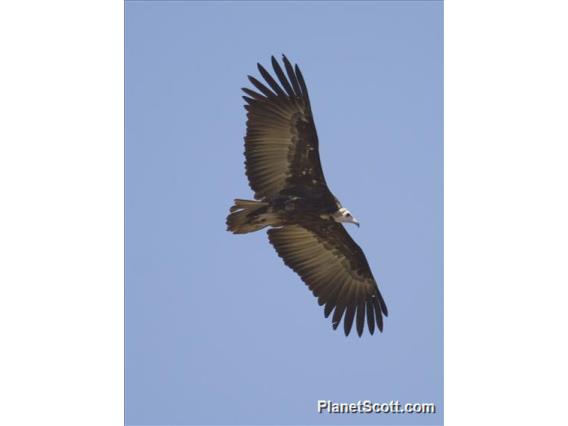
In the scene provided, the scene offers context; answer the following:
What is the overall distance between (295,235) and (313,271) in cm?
76

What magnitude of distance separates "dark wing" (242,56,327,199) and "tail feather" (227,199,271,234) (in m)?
0.32

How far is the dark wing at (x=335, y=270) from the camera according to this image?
1362 cm

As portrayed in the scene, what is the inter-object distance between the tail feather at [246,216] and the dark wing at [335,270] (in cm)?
126

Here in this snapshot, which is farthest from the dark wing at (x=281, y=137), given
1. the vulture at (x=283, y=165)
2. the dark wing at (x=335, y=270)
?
the dark wing at (x=335, y=270)

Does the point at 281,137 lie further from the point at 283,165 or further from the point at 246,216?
the point at 246,216

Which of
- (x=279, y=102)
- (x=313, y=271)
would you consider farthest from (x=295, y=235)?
(x=279, y=102)

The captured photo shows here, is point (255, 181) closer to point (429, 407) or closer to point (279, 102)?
point (279, 102)

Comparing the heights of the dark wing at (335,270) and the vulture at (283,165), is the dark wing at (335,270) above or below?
below

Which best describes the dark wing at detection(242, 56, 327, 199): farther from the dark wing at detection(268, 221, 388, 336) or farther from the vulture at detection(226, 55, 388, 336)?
the dark wing at detection(268, 221, 388, 336)

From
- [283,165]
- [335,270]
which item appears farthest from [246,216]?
[335,270]

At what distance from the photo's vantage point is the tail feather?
39.8ft

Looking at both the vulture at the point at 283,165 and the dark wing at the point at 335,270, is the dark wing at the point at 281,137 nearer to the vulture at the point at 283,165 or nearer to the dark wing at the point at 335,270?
the vulture at the point at 283,165

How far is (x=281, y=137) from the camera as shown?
40.8 ft

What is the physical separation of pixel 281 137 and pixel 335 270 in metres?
2.88
